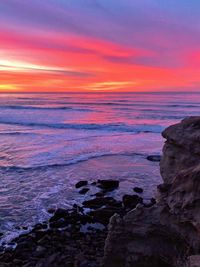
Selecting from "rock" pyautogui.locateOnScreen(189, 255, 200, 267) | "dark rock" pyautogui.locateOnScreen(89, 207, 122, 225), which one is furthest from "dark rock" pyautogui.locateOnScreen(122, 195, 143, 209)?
"rock" pyautogui.locateOnScreen(189, 255, 200, 267)

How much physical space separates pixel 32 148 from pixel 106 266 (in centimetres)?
1674

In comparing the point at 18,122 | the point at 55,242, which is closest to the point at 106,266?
the point at 55,242

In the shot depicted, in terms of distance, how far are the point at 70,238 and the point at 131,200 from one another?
340 cm

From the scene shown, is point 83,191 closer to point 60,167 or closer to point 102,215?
point 102,215

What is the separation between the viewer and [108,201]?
13.2 metres

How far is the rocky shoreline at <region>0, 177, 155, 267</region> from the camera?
8906mm

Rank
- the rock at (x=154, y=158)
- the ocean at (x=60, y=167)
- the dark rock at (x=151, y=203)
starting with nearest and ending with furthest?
the dark rock at (x=151, y=203) < the ocean at (x=60, y=167) < the rock at (x=154, y=158)

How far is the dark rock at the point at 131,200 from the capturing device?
509 inches

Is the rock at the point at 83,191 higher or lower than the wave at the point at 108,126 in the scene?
lower

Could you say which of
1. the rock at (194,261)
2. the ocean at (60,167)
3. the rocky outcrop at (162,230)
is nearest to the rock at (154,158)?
the ocean at (60,167)

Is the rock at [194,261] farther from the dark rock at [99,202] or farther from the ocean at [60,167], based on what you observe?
the dark rock at [99,202]

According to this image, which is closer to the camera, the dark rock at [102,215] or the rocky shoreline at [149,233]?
the rocky shoreline at [149,233]

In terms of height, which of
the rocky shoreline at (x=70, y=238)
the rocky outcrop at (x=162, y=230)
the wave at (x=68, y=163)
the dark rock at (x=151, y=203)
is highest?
the rocky outcrop at (x=162, y=230)

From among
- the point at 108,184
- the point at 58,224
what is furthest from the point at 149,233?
the point at 108,184
